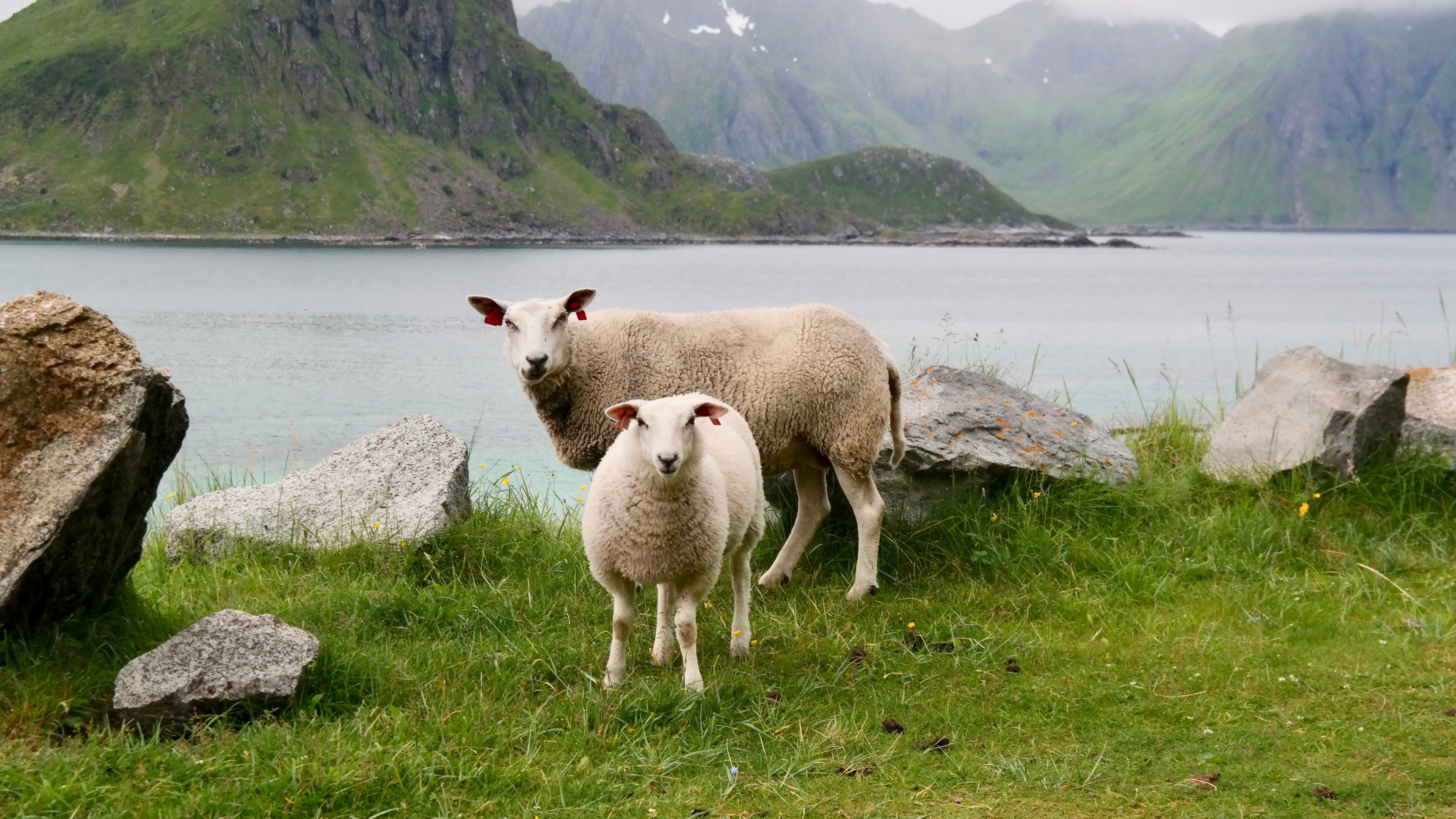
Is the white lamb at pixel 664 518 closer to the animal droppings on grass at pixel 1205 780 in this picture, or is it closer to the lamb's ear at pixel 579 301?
the lamb's ear at pixel 579 301

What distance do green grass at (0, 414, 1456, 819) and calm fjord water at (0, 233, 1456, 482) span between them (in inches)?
231

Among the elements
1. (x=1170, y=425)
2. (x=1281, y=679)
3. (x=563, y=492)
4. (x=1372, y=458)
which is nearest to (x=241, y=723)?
(x=1281, y=679)

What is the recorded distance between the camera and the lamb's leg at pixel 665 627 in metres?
5.91

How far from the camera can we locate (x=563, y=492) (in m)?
14.7

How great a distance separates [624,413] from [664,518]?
566 mm

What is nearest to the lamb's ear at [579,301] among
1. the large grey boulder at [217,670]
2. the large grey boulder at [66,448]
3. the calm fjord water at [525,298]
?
the large grey boulder at [66,448]

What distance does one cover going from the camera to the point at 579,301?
7.11m

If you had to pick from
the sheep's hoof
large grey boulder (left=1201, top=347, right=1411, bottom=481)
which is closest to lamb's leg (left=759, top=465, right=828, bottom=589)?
the sheep's hoof

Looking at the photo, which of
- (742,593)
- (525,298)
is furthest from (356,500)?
(525,298)

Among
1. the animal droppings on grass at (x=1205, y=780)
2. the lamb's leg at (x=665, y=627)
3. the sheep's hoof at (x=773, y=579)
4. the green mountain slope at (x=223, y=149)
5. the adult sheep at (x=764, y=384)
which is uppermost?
the green mountain slope at (x=223, y=149)

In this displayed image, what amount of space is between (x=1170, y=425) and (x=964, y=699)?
18.9 feet

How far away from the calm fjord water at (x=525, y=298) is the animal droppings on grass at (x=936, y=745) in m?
8.68

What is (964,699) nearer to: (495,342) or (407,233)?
(495,342)

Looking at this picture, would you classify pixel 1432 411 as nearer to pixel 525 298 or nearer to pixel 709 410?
pixel 709 410
